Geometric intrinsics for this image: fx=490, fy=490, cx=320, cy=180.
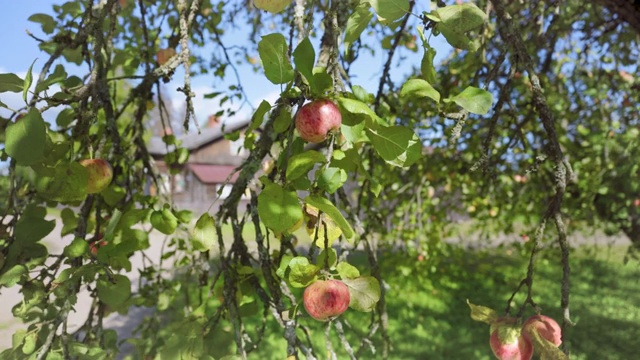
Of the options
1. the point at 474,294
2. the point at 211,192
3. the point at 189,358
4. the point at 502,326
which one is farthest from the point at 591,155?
the point at 211,192

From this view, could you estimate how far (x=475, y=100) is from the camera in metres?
0.95

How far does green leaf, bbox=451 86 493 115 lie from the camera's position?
0.93 meters

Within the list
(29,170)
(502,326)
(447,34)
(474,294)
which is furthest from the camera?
(474,294)

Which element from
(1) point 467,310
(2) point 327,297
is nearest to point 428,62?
(2) point 327,297

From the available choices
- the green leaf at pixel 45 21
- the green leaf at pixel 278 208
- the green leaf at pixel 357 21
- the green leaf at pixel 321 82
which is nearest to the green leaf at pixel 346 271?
the green leaf at pixel 278 208

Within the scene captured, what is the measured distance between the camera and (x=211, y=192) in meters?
24.6

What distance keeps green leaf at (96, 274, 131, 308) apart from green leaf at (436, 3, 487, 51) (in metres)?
1.03

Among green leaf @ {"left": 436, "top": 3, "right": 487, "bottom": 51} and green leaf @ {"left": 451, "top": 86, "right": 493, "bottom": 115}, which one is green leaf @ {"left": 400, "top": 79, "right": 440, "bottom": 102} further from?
green leaf @ {"left": 436, "top": 3, "right": 487, "bottom": 51}

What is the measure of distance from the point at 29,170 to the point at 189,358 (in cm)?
67

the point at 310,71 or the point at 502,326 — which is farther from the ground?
the point at 310,71

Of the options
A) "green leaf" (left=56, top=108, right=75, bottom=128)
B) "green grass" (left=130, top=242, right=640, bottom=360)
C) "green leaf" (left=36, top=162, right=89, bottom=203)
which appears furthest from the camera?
"green grass" (left=130, top=242, right=640, bottom=360)

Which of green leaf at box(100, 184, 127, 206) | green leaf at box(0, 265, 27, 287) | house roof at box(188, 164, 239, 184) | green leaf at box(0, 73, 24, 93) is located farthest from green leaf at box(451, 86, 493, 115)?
house roof at box(188, 164, 239, 184)

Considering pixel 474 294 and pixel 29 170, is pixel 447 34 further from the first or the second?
pixel 474 294

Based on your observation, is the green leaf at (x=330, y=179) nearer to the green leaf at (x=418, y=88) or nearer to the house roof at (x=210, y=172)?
the green leaf at (x=418, y=88)
